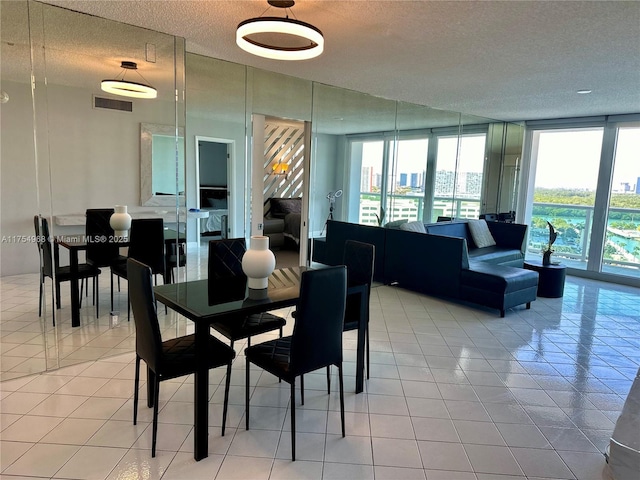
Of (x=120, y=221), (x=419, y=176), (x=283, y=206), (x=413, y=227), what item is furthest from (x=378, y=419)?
(x=283, y=206)

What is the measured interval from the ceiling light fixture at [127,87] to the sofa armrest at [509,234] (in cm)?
565

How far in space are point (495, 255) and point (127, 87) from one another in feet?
16.9

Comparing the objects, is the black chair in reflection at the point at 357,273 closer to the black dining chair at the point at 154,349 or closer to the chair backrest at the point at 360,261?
the chair backrest at the point at 360,261

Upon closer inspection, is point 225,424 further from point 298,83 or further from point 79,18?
point 298,83

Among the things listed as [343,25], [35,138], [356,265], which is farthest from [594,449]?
[35,138]

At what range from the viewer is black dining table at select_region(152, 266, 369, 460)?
80.9 inches

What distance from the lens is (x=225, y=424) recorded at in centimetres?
237

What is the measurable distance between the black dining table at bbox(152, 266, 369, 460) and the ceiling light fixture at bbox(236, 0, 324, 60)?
1440 millimetres

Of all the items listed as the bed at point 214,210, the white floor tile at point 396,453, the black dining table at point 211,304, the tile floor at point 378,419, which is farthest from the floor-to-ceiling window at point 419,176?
the white floor tile at point 396,453

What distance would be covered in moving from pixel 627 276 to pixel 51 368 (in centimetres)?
747

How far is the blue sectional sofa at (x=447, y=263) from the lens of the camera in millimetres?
4590

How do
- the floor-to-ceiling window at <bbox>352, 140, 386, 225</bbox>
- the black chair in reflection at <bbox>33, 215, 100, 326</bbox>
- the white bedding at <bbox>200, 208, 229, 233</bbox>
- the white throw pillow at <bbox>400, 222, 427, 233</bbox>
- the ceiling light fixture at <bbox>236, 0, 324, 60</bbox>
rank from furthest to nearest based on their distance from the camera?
1. the floor-to-ceiling window at <bbox>352, 140, 386, 225</bbox>
2. the white throw pillow at <bbox>400, 222, 427, 233</bbox>
3. the white bedding at <bbox>200, 208, 229, 233</bbox>
4. the black chair in reflection at <bbox>33, 215, 100, 326</bbox>
5. the ceiling light fixture at <bbox>236, 0, 324, 60</bbox>

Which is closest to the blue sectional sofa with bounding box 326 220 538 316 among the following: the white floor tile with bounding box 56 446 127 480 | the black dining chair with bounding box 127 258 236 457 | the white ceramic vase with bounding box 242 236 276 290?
the white ceramic vase with bounding box 242 236 276 290

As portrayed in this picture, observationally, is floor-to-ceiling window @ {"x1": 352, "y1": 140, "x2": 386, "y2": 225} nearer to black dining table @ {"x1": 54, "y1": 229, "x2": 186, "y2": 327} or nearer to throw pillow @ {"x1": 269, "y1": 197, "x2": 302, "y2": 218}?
throw pillow @ {"x1": 269, "y1": 197, "x2": 302, "y2": 218}
